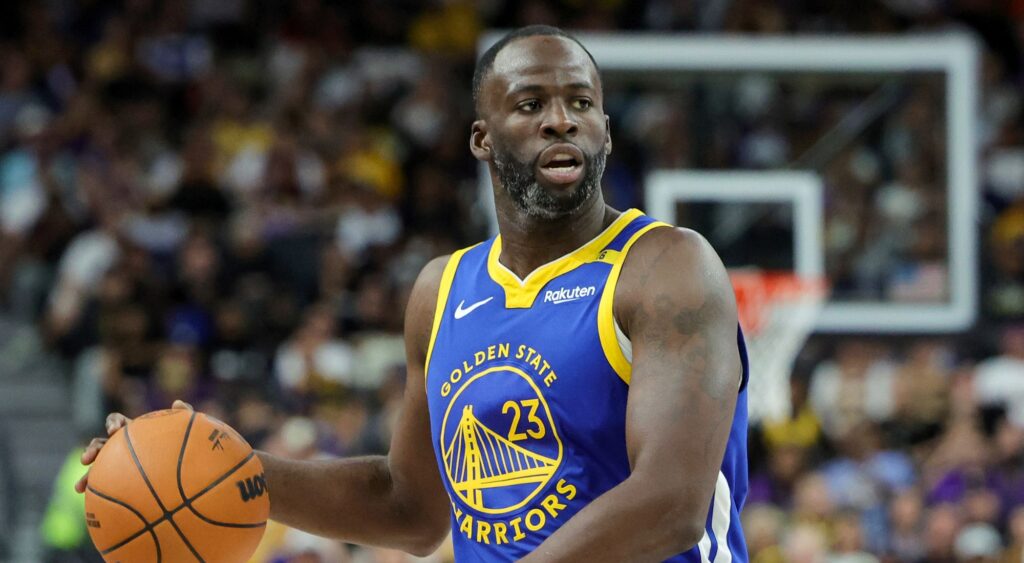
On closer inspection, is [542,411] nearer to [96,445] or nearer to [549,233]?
[549,233]

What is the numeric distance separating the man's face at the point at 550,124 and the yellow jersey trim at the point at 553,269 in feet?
0.35

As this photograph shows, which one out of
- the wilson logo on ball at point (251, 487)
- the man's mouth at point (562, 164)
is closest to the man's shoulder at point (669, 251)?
the man's mouth at point (562, 164)

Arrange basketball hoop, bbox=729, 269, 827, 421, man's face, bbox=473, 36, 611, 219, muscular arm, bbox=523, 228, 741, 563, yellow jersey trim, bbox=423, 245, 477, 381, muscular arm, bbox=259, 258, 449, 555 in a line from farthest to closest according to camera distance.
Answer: basketball hoop, bbox=729, 269, 827, 421 < muscular arm, bbox=259, 258, 449, 555 < yellow jersey trim, bbox=423, 245, 477, 381 < man's face, bbox=473, 36, 611, 219 < muscular arm, bbox=523, 228, 741, 563

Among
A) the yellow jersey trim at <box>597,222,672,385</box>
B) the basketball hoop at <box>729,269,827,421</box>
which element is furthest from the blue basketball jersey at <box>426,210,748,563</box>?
the basketball hoop at <box>729,269,827,421</box>

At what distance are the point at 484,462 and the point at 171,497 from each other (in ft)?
2.61

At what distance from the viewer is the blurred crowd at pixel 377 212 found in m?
11.5

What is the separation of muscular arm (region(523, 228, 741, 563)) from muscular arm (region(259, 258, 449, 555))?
2.84ft

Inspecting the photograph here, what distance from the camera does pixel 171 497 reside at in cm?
389

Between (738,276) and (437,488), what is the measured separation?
6757mm

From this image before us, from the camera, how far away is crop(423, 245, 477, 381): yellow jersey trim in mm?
4250

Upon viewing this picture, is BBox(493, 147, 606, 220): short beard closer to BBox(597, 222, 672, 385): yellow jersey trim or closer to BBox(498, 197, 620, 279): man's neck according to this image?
BBox(498, 197, 620, 279): man's neck

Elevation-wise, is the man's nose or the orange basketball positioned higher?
the man's nose

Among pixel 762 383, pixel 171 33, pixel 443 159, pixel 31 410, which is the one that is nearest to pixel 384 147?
pixel 443 159

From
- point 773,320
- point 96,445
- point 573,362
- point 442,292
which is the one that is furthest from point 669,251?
point 773,320
